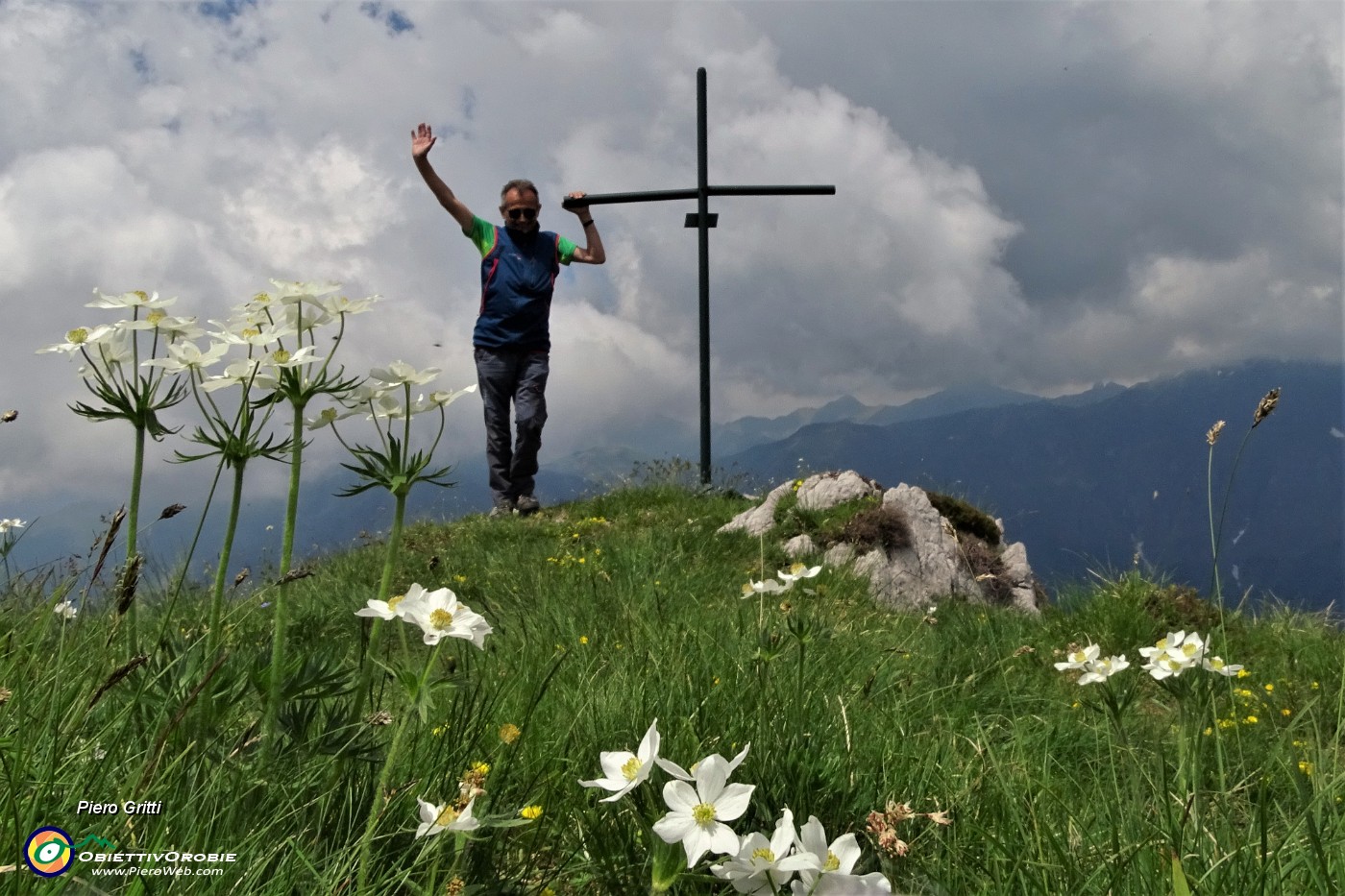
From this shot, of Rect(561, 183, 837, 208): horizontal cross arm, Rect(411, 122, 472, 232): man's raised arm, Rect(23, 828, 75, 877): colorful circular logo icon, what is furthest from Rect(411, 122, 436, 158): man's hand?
Rect(23, 828, 75, 877): colorful circular logo icon

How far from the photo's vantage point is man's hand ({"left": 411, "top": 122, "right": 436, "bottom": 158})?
917 centimetres

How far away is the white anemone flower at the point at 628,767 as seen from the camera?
118 centimetres

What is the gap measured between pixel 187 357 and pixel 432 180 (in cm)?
836

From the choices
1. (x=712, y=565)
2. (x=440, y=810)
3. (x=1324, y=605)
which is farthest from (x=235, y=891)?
(x=1324, y=605)

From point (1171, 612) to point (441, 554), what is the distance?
20.6 ft

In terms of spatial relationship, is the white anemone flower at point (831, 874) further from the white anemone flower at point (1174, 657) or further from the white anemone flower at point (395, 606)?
the white anemone flower at point (1174, 657)

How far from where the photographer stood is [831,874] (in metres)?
1.12

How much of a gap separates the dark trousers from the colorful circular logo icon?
28.9 ft

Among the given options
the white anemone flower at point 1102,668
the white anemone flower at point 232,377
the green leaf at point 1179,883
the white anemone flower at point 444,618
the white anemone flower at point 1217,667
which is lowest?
the white anemone flower at point 1102,668

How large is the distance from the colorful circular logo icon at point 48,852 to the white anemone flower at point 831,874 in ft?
3.39

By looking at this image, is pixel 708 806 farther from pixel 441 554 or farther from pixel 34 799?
pixel 441 554

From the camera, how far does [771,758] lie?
1937 millimetres

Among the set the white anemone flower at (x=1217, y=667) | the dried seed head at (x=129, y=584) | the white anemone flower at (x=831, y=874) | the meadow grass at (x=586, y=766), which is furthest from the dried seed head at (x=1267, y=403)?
the dried seed head at (x=129, y=584)

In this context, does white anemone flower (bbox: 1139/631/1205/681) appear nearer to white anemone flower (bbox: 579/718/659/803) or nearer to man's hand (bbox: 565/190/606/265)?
white anemone flower (bbox: 579/718/659/803)
